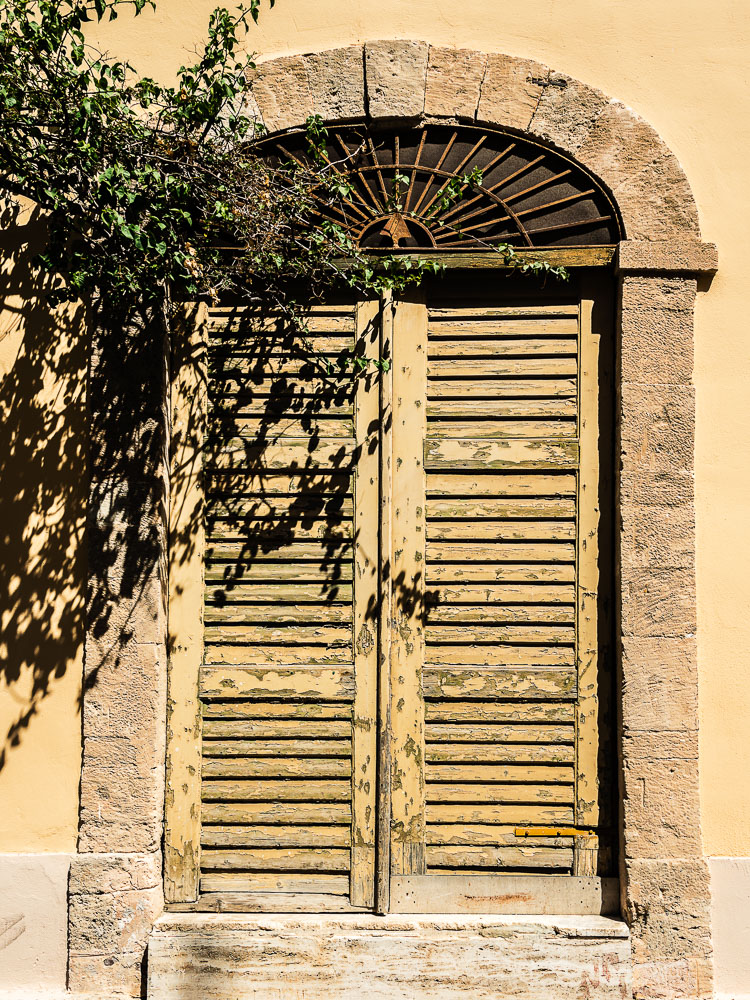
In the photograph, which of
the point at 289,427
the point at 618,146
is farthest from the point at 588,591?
the point at 618,146

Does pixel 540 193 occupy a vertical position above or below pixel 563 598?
above

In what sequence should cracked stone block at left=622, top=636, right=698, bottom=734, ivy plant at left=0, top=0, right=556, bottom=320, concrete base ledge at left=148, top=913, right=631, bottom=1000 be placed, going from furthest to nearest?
cracked stone block at left=622, top=636, right=698, bottom=734 < concrete base ledge at left=148, top=913, right=631, bottom=1000 < ivy plant at left=0, top=0, right=556, bottom=320

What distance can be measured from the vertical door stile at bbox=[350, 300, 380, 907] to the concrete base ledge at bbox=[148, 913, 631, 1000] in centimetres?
23

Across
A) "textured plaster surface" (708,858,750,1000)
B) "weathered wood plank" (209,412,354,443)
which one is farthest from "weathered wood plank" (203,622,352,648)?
"textured plaster surface" (708,858,750,1000)

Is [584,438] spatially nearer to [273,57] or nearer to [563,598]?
[563,598]

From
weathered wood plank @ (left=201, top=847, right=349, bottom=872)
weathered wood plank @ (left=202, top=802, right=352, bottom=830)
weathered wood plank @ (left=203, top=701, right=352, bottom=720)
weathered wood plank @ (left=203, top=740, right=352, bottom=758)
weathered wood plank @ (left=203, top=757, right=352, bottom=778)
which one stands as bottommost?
weathered wood plank @ (left=201, top=847, right=349, bottom=872)

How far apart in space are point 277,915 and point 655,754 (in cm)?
171

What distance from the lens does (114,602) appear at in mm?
3836

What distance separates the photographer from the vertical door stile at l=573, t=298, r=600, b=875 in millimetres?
3795

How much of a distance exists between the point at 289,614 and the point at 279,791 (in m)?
0.75

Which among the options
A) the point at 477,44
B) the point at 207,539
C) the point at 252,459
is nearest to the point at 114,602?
the point at 207,539

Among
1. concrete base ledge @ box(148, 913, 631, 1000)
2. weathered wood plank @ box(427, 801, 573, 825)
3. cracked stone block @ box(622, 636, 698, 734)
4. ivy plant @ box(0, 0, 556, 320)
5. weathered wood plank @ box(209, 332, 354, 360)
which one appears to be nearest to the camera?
ivy plant @ box(0, 0, 556, 320)

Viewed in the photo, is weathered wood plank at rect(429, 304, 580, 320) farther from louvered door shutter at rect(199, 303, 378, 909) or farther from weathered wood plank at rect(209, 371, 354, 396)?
weathered wood plank at rect(209, 371, 354, 396)

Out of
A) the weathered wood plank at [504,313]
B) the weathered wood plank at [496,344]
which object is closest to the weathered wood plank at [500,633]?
the weathered wood plank at [496,344]
